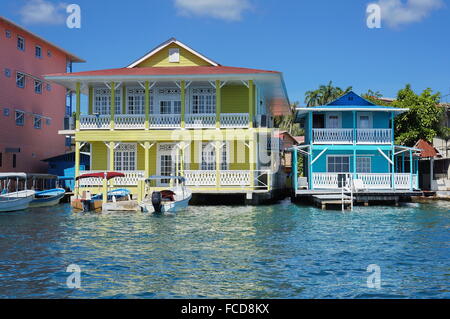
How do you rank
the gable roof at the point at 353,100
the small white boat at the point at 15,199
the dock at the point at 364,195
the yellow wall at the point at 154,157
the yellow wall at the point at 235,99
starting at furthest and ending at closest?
the gable roof at the point at 353,100 < the yellow wall at the point at 235,99 < the yellow wall at the point at 154,157 < the dock at the point at 364,195 < the small white boat at the point at 15,199

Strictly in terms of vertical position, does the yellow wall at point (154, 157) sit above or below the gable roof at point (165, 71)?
below

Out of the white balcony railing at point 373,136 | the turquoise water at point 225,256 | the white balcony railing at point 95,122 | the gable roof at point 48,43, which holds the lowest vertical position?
the turquoise water at point 225,256

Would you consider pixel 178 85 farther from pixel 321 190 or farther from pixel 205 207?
pixel 321 190

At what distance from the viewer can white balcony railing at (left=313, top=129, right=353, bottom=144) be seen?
3056 cm

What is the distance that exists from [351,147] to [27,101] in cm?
2589

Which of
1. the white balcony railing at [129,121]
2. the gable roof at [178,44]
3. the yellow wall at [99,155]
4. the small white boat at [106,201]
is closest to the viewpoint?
the small white boat at [106,201]

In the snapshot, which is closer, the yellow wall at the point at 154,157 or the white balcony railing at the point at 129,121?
the white balcony railing at the point at 129,121

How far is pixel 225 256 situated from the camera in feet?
41.8

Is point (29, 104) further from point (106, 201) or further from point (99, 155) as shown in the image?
point (106, 201)

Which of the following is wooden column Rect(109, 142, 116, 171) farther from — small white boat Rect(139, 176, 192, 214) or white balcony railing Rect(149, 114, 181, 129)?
small white boat Rect(139, 176, 192, 214)

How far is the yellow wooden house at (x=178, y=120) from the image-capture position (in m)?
28.0

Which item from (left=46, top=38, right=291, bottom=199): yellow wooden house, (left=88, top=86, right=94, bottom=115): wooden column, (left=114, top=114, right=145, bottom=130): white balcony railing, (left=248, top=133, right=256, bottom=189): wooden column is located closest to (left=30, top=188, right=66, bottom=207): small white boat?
(left=46, top=38, right=291, bottom=199): yellow wooden house

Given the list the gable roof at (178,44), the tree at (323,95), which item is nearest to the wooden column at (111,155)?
the gable roof at (178,44)

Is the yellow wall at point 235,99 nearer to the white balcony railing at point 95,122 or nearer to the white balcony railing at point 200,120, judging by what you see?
the white balcony railing at point 200,120
